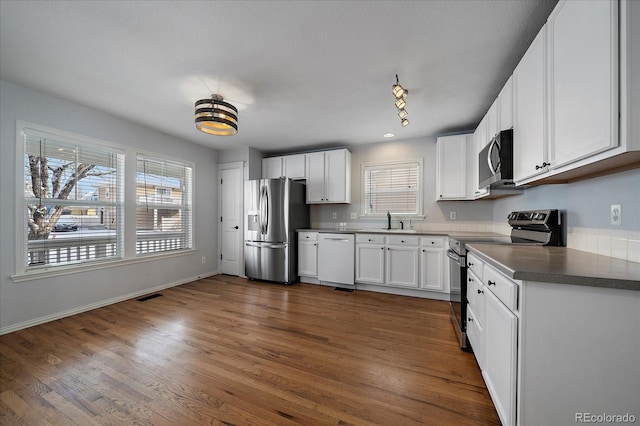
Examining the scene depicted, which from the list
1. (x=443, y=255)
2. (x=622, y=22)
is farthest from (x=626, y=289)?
(x=443, y=255)

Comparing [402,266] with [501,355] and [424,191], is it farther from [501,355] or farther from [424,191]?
[501,355]

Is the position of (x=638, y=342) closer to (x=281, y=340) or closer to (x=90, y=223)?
(x=281, y=340)

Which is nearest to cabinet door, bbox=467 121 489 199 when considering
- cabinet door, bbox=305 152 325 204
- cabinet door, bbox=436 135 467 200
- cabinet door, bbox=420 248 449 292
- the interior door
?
cabinet door, bbox=436 135 467 200

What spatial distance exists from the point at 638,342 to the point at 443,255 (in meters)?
2.48

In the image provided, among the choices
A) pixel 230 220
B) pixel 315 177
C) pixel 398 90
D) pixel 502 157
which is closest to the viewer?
pixel 502 157

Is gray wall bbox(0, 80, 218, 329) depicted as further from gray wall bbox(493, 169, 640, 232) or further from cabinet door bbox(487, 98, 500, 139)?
gray wall bbox(493, 169, 640, 232)

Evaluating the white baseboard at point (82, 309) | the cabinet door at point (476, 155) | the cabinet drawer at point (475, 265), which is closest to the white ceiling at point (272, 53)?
the cabinet door at point (476, 155)

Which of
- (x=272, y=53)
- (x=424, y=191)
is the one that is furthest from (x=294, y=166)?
(x=272, y=53)

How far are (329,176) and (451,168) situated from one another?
1.90m

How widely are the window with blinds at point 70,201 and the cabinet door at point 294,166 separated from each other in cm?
246

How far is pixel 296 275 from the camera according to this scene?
4391 millimetres

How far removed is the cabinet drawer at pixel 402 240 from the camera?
3.51 metres

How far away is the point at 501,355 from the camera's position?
1.29 m

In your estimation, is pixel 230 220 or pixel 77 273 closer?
pixel 77 273
